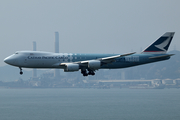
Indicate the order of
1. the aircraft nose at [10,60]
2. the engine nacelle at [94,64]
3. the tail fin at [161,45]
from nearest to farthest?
the engine nacelle at [94,64], the aircraft nose at [10,60], the tail fin at [161,45]

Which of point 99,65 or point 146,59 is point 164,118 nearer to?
point 146,59

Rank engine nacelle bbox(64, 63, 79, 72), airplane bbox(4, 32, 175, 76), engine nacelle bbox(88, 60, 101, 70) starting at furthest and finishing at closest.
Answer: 1. airplane bbox(4, 32, 175, 76)
2. engine nacelle bbox(88, 60, 101, 70)
3. engine nacelle bbox(64, 63, 79, 72)

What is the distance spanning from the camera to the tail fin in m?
83.1

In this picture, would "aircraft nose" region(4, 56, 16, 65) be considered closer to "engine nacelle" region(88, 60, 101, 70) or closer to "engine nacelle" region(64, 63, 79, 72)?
"engine nacelle" region(64, 63, 79, 72)

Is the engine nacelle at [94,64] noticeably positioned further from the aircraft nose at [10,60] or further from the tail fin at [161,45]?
the aircraft nose at [10,60]

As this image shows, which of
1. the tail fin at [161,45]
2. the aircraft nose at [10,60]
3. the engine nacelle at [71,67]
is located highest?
the tail fin at [161,45]

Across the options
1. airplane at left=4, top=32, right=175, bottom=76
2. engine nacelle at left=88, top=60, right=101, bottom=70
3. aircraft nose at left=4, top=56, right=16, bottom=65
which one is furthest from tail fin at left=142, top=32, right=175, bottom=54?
aircraft nose at left=4, top=56, right=16, bottom=65

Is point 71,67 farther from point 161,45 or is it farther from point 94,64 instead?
point 161,45

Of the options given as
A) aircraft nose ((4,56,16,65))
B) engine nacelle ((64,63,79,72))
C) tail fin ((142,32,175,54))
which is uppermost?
tail fin ((142,32,175,54))

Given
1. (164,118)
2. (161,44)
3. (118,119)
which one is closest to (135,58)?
(161,44)

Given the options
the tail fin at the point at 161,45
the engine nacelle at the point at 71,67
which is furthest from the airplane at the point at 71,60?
the tail fin at the point at 161,45

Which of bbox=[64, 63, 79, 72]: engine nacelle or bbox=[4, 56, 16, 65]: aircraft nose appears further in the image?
bbox=[4, 56, 16, 65]: aircraft nose

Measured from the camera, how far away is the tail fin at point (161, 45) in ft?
273

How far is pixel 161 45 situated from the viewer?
83500 mm
